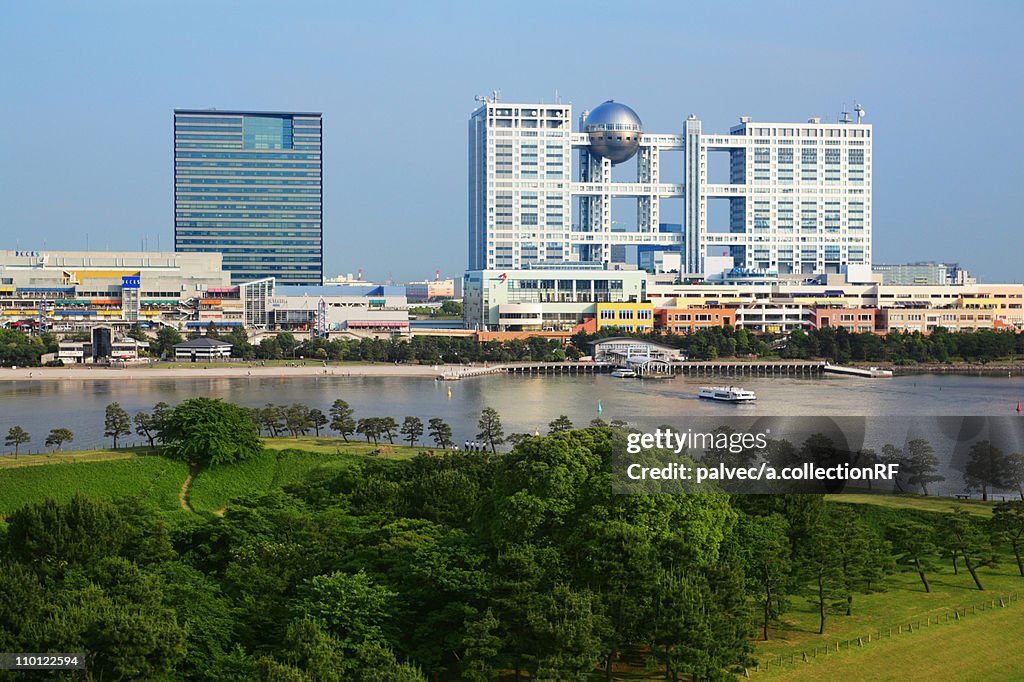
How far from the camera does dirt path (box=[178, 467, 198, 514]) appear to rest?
1695 centimetres

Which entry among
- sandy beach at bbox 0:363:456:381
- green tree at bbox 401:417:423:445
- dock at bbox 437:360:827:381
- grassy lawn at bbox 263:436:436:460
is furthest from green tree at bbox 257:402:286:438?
dock at bbox 437:360:827:381

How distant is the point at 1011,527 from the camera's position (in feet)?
45.2

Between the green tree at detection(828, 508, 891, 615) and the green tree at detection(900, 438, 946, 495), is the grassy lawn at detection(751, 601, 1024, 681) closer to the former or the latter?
the green tree at detection(828, 508, 891, 615)

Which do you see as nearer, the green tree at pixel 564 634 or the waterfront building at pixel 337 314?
the green tree at pixel 564 634

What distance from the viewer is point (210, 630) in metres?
9.77

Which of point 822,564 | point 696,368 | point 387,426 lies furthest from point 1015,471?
point 696,368

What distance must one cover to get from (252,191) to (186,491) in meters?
51.7

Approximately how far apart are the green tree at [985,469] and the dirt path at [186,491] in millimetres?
10851

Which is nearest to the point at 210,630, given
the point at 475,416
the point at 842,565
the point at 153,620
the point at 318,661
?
the point at 153,620

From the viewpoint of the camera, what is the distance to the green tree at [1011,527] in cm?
1359

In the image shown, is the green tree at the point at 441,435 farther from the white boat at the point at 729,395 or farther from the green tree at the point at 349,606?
the green tree at the point at 349,606

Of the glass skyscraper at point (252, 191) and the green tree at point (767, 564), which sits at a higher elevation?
the glass skyscraper at point (252, 191)

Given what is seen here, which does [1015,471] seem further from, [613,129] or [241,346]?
[613,129]

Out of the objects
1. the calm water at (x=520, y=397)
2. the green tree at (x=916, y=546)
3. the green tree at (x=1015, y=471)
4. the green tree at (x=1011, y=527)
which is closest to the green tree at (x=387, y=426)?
the calm water at (x=520, y=397)
